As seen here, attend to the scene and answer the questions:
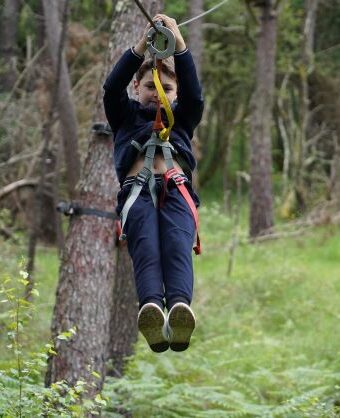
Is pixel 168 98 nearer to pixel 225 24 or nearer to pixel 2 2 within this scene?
pixel 2 2

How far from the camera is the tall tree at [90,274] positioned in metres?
8.18

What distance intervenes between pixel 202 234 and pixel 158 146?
14.7m

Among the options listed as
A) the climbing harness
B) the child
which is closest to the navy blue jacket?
the child

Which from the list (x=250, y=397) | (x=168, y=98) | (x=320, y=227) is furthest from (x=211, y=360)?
(x=320, y=227)

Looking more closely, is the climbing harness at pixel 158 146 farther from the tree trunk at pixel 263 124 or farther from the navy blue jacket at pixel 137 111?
the tree trunk at pixel 263 124

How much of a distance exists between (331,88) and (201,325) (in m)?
16.5

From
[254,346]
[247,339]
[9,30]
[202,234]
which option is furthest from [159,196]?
[9,30]

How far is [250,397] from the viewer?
10891 millimetres

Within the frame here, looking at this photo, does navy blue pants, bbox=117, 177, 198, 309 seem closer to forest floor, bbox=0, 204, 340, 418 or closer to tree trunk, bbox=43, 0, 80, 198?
forest floor, bbox=0, 204, 340, 418

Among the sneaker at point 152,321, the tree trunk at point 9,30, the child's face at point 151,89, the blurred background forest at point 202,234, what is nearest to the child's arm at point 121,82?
the child's face at point 151,89

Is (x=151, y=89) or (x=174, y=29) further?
(x=151, y=89)

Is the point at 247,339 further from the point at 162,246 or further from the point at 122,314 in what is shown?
the point at 162,246

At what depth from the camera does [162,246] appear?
5871 millimetres

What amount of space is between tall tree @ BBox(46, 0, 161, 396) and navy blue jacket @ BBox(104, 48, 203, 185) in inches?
79.1
